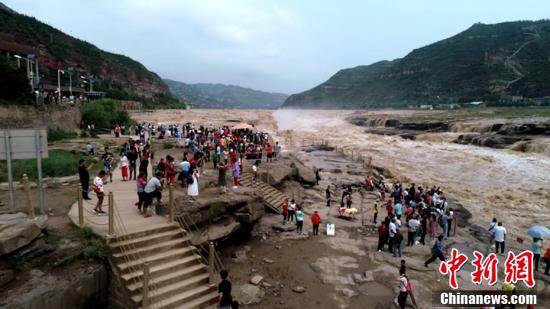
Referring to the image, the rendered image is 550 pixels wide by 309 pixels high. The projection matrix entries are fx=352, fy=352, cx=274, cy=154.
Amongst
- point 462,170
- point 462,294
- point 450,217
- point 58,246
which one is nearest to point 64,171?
point 58,246

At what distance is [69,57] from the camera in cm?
9862

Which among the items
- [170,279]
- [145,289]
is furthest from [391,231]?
[145,289]

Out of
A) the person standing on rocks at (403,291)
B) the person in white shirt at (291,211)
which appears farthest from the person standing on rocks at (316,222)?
the person standing on rocks at (403,291)

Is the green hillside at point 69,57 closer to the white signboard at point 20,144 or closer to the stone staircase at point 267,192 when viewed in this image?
the stone staircase at point 267,192

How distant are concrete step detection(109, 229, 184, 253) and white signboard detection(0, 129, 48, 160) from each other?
323 cm

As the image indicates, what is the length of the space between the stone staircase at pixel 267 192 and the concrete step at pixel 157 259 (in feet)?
27.0

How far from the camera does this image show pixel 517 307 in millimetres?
10086

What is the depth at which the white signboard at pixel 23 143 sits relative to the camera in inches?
338

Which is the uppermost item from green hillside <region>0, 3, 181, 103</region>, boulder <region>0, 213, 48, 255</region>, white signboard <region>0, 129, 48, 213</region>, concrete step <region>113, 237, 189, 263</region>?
green hillside <region>0, 3, 181, 103</region>

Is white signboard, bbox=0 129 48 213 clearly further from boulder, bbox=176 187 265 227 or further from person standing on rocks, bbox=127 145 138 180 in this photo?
person standing on rocks, bbox=127 145 138 180

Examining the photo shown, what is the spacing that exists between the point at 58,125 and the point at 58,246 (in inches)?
1030

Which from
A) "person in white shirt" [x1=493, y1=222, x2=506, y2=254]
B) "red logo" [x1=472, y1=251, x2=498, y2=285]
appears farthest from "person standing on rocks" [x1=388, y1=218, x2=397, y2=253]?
"person in white shirt" [x1=493, y1=222, x2=506, y2=254]

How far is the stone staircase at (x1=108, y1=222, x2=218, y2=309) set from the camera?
25.7 ft

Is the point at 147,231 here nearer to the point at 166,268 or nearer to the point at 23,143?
the point at 166,268
